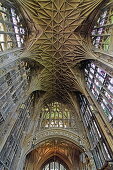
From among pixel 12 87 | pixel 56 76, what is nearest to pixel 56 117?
pixel 56 76

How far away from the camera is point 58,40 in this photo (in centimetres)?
1602

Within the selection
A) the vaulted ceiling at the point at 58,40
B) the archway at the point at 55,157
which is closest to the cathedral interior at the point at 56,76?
the vaulted ceiling at the point at 58,40

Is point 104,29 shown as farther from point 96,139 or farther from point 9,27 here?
point 96,139

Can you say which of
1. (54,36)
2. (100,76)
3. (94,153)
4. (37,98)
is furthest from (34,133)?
(54,36)

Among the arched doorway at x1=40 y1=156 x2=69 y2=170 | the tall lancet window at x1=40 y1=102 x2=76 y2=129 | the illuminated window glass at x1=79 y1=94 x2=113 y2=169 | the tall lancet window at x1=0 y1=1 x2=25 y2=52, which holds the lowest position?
the arched doorway at x1=40 y1=156 x2=69 y2=170

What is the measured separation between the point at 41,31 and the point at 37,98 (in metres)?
9.54

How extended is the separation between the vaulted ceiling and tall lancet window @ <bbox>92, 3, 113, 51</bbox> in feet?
2.80

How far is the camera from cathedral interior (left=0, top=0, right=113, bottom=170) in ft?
40.2

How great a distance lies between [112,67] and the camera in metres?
10.7

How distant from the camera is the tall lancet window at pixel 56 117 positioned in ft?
62.8

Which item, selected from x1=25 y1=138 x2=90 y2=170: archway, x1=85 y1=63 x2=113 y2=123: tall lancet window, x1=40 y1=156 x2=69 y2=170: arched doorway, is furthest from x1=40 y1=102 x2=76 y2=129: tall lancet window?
x1=40 y1=156 x2=69 y2=170: arched doorway

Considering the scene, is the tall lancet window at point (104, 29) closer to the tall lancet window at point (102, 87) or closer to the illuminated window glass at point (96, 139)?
the tall lancet window at point (102, 87)

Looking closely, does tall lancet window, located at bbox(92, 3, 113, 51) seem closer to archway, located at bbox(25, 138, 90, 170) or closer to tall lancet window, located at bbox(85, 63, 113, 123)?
tall lancet window, located at bbox(85, 63, 113, 123)

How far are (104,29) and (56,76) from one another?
28.0 feet
